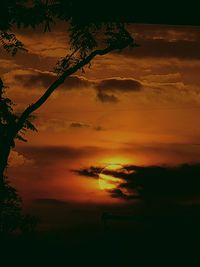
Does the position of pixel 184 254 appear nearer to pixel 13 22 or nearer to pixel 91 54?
pixel 91 54

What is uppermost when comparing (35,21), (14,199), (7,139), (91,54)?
(35,21)

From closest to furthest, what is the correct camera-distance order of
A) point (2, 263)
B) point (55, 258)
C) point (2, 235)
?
point (55, 258), point (2, 263), point (2, 235)

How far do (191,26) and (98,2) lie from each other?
0.64 meters

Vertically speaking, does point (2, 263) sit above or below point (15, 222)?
below

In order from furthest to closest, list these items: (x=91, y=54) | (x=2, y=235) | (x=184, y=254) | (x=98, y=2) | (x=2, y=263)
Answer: (x=2, y=235) < (x=91, y=54) < (x=2, y=263) < (x=184, y=254) < (x=98, y=2)

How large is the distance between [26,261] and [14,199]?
1.46m

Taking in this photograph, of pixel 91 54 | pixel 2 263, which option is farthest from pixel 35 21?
pixel 2 263

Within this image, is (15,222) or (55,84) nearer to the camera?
(55,84)

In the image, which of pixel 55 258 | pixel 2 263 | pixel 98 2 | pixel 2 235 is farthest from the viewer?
pixel 2 235

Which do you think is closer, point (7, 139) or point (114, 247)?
point (114, 247)

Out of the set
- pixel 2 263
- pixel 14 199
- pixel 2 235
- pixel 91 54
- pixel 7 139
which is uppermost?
pixel 91 54

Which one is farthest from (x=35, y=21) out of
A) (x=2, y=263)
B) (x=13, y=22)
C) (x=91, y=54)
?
(x=2, y=263)

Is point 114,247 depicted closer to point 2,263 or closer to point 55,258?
point 55,258

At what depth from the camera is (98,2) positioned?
2982 mm
